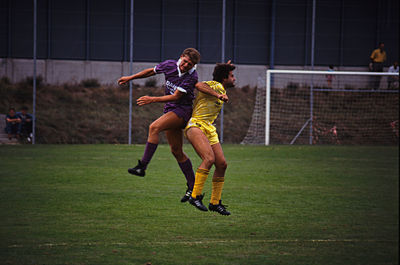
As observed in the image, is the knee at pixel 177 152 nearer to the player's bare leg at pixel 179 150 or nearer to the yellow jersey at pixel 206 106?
the player's bare leg at pixel 179 150

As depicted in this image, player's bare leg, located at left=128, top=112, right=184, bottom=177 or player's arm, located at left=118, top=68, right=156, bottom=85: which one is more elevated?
player's arm, located at left=118, top=68, right=156, bottom=85

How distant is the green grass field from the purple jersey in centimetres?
173

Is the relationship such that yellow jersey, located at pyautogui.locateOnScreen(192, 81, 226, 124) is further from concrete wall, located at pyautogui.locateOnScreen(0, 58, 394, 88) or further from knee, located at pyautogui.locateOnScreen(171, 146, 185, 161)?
concrete wall, located at pyautogui.locateOnScreen(0, 58, 394, 88)

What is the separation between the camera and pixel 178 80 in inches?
302

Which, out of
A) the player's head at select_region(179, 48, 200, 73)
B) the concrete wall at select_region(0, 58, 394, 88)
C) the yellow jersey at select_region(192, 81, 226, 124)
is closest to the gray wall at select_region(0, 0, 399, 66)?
the concrete wall at select_region(0, 58, 394, 88)

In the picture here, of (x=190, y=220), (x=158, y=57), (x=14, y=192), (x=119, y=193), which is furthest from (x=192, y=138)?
(x=158, y=57)

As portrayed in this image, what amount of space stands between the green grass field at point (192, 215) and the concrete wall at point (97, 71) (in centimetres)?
745

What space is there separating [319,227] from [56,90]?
18429 millimetres

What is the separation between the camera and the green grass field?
21.6ft

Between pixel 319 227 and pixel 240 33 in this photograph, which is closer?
pixel 319 227

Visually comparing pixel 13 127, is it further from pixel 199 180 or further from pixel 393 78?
pixel 393 78

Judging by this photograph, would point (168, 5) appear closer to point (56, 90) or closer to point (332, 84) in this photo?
point (56, 90)

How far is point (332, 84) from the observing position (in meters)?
25.5

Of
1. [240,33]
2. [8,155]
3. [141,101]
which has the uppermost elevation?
[240,33]
